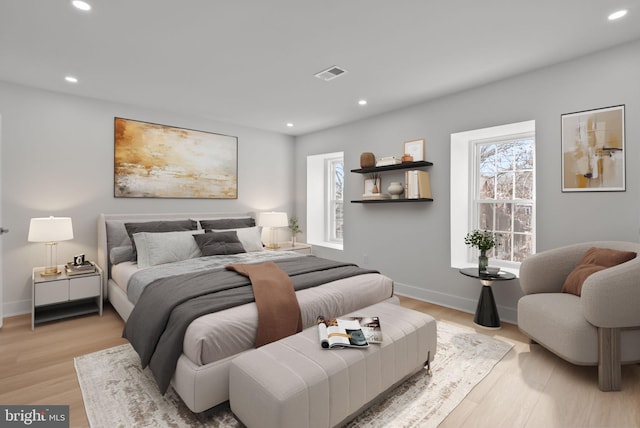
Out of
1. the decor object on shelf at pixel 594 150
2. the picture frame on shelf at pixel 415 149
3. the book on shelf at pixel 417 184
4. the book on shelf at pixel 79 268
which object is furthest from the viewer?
the picture frame on shelf at pixel 415 149

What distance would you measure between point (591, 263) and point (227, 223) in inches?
154

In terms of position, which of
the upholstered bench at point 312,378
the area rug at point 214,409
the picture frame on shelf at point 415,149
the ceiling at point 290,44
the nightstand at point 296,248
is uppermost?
the ceiling at point 290,44

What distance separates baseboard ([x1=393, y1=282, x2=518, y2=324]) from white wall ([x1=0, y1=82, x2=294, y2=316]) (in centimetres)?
333

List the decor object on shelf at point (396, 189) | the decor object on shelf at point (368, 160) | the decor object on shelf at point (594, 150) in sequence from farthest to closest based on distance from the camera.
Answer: the decor object on shelf at point (368, 160) < the decor object on shelf at point (396, 189) < the decor object on shelf at point (594, 150)

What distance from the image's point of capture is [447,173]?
149 inches

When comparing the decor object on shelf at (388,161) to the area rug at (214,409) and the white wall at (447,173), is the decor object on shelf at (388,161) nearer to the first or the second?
the white wall at (447,173)

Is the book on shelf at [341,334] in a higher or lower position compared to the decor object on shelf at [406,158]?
lower

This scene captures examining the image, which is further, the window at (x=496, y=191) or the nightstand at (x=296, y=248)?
the nightstand at (x=296, y=248)

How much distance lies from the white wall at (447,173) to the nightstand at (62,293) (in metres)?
3.19

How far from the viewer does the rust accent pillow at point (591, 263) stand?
233 centimetres

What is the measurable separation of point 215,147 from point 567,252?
4.42 m

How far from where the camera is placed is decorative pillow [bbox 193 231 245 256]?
3629 mm

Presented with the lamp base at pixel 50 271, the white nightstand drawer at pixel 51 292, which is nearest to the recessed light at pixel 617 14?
the white nightstand drawer at pixel 51 292

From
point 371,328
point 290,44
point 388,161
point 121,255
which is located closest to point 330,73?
point 290,44
